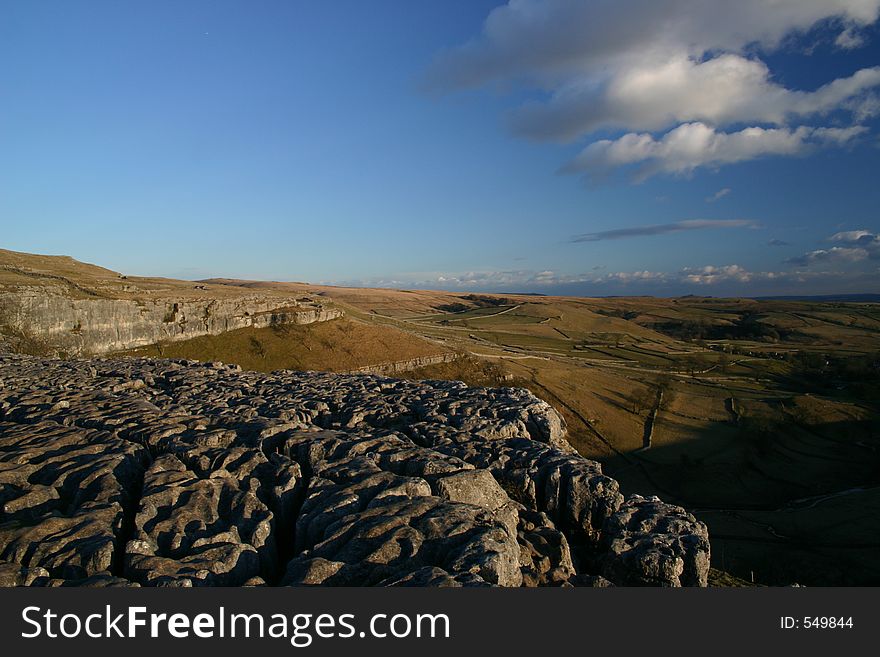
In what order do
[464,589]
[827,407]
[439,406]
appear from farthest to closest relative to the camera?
[827,407]
[439,406]
[464,589]

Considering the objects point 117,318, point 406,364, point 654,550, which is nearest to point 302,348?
point 406,364

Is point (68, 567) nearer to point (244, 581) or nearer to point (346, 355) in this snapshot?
point (244, 581)

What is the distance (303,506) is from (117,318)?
98156 millimetres

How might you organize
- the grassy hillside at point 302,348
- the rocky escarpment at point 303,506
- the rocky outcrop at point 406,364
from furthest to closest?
the rocky outcrop at point 406,364 → the grassy hillside at point 302,348 → the rocky escarpment at point 303,506

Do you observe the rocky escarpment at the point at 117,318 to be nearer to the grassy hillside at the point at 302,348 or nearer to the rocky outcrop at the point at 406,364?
the grassy hillside at the point at 302,348

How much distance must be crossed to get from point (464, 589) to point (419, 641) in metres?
2.13

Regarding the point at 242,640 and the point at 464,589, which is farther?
the point at 464,589

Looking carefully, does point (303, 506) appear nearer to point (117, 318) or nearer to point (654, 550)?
point (654, 550)

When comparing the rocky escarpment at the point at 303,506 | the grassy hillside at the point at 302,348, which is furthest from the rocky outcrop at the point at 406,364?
the rocky escarpment at the point at 303,506

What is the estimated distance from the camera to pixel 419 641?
15516 millimetres

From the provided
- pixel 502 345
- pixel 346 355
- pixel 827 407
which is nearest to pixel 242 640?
pixel 346 355

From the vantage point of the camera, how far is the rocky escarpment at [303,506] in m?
20.0

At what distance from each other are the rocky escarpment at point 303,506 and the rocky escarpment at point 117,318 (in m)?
58.5

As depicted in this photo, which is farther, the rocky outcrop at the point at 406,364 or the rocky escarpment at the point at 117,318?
the rocky outcrop at the point at 406,364
